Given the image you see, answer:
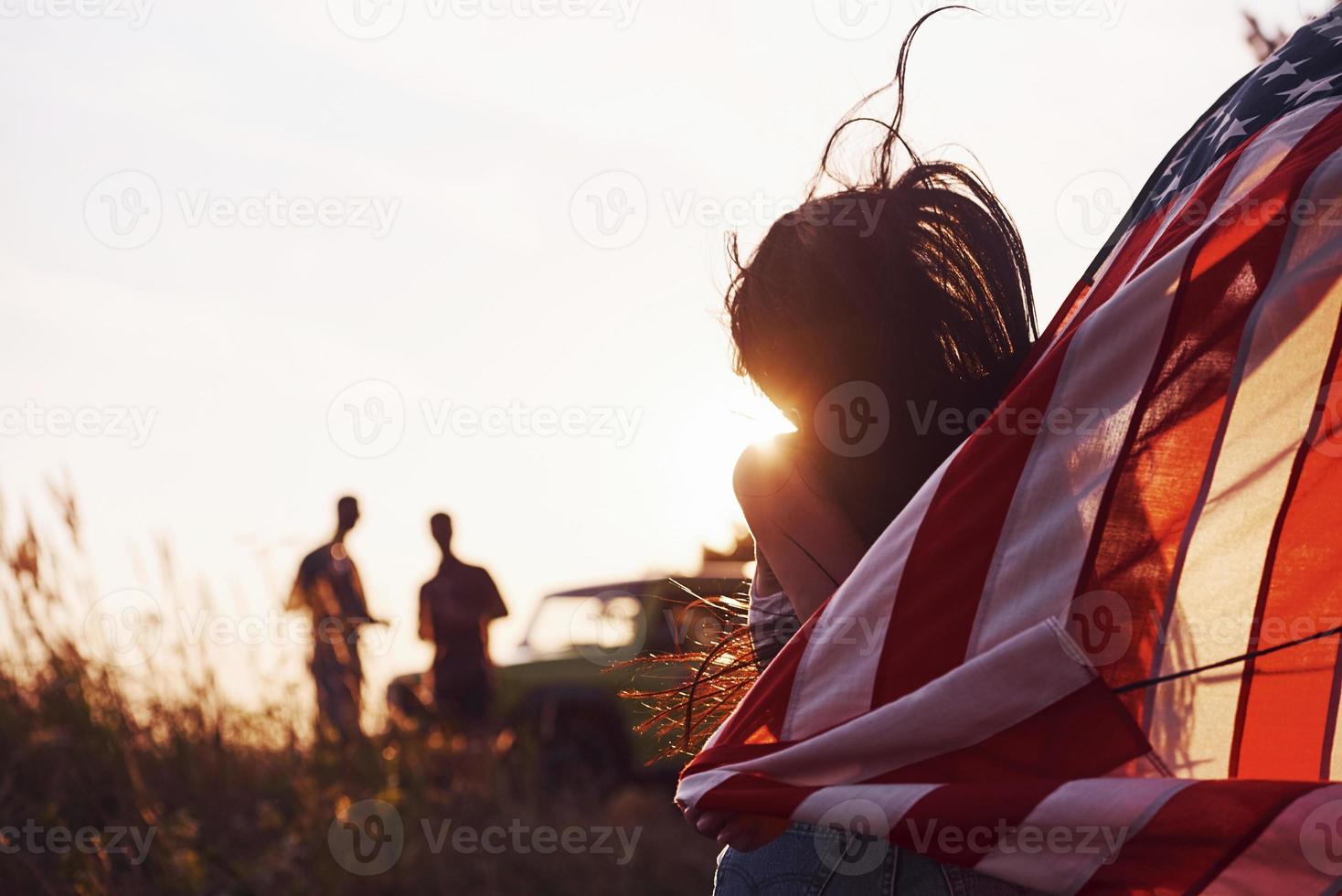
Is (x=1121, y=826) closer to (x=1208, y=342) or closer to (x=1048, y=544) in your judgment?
(x=1048, y=544)

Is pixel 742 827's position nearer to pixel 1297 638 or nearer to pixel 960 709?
pixel 960 709

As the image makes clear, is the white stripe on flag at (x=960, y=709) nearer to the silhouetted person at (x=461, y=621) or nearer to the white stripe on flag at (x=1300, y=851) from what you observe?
the white stripe on flag at (x=1300, y=851)

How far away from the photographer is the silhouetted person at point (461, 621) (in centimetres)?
849

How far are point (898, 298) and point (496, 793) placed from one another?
426cm

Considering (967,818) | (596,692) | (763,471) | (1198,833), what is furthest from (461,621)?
(1198,833)

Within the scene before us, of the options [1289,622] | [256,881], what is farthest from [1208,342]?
[256,881]

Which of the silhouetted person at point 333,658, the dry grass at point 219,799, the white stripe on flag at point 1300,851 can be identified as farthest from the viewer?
the silhouetted person at point 333,658

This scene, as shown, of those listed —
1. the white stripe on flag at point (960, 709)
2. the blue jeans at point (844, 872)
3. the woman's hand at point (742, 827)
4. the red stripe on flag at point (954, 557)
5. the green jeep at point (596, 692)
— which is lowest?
the green jeep at point (596, 692)

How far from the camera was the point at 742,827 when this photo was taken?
1600 millimetres

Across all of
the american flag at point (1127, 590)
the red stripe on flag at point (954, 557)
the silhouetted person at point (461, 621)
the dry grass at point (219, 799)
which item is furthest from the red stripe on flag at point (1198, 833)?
the silhouetted person at point (461, 621)

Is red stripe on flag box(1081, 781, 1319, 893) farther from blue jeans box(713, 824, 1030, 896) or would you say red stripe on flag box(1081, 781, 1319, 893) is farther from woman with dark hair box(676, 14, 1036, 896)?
woman with dark hair box(676, 14, 1036, 896)

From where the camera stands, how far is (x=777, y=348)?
5.93ft

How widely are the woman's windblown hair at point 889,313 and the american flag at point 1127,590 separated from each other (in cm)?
11

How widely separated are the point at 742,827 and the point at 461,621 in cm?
738
